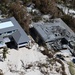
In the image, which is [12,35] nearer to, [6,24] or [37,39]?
[6,24]

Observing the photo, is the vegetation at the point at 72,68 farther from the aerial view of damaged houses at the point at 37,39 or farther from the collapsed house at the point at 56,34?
the collapsed house at the point at 56,34

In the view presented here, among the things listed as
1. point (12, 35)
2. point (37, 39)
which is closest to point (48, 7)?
point (37, 39)

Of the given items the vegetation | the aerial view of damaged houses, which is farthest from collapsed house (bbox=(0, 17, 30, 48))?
the vegetation

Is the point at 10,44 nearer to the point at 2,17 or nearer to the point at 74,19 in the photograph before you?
the point at 2,17

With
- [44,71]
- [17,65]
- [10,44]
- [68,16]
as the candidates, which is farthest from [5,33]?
[68,16]

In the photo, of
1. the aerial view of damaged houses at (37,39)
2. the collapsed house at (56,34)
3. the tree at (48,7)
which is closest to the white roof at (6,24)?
the aerial view of damaged houses at (37,39)

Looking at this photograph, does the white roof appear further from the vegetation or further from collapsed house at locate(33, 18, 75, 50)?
the vegetation

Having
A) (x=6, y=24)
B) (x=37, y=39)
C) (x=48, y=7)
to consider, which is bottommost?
(x=37, y=39)
